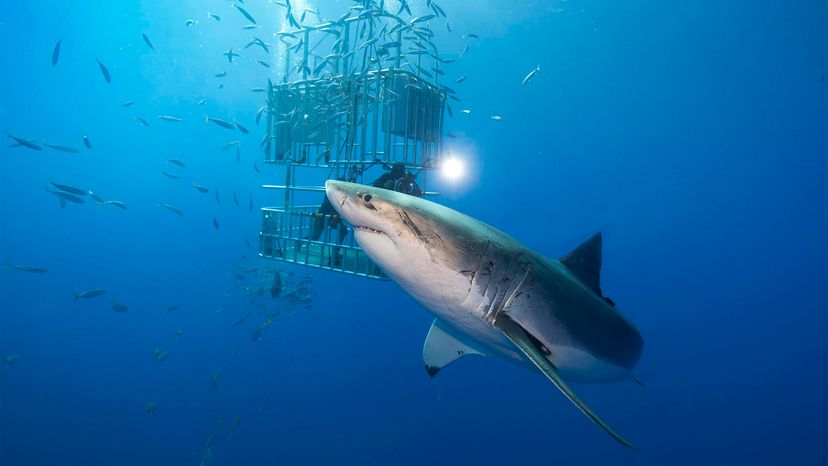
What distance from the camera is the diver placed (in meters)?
5.49

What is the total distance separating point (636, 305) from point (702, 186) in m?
10.3

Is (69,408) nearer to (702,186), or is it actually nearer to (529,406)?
(529,406)

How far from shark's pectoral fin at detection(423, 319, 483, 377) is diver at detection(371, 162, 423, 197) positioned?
2368 mm

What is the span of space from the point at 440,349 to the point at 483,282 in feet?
6.58

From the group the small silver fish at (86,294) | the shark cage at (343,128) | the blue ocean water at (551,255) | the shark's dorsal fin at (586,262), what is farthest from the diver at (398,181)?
the blue ocean water at (551,255)

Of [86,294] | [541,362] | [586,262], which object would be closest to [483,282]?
[541,362]

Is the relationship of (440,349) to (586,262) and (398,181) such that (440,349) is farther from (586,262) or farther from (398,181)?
(398,181)

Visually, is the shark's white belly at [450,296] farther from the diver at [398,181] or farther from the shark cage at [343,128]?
the diver at [398,181]

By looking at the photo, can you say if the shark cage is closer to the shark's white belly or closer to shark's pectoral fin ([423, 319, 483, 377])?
shark's pectoral fin ([423, 319, 483, 377])

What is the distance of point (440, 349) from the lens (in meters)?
3.85

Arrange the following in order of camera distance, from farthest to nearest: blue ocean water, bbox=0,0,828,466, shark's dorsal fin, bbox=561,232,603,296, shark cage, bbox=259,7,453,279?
blue ocean water, bbox=0,0,828,466, shark cage, bbox=259,7,453,279, shark's dorsal fin, bbox=561,232,603,296

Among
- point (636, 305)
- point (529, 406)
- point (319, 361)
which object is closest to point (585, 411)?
point (529, 406)

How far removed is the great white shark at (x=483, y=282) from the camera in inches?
72.3

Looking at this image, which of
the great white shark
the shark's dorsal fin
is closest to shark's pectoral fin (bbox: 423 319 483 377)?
the great white shark
